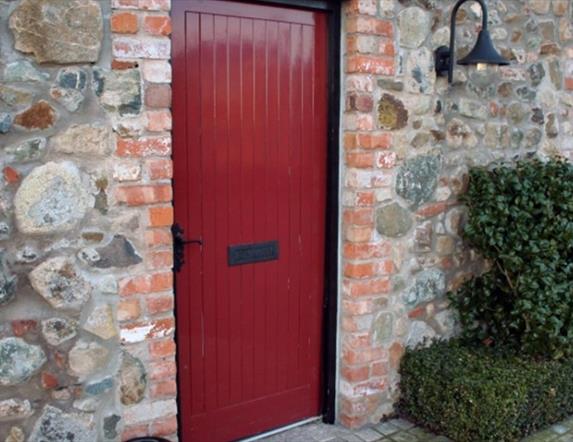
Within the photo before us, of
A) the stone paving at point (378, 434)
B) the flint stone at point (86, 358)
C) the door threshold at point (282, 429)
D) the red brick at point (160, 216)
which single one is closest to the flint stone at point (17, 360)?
the flint stone at point (86, 358)

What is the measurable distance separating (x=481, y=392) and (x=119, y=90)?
2.32 meters

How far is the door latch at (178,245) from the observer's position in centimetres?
286

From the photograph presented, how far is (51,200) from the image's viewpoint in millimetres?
2387

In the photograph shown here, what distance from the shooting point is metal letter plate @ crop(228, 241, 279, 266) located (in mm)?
3090

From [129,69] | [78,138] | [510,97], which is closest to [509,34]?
[510,97]

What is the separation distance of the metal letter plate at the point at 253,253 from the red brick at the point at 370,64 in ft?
3.26

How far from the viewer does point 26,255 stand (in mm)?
2373

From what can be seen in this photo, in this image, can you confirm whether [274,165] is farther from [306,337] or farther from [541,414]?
[541,414]

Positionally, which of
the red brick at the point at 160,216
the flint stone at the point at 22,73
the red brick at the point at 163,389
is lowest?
the red brick at the point at 163,389

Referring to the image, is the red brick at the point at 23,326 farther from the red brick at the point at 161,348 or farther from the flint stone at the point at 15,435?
the red brick at the point at 161,348

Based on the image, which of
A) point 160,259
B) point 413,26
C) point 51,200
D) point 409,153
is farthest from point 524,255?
point 51,200

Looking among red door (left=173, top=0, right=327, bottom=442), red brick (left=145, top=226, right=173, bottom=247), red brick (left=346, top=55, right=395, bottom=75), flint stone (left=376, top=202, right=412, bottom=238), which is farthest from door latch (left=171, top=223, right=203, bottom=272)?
red brick (left=346, top=55, right=395, bottom=75)

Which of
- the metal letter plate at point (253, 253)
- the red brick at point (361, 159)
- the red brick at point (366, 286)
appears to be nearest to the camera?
the metal letter plate at point (253, 253)

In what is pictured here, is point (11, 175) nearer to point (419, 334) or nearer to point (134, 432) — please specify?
point (134, 432)
